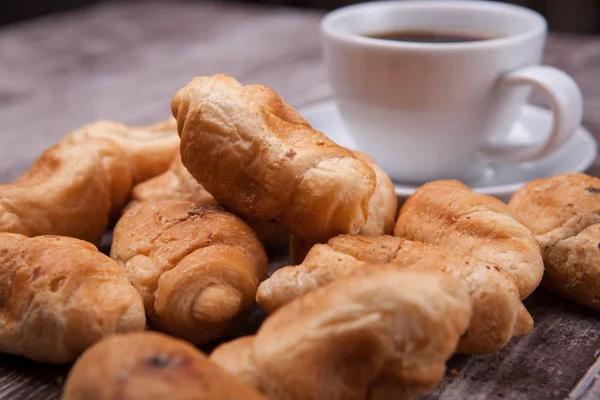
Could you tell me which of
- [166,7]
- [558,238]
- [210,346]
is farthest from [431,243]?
[166,7]

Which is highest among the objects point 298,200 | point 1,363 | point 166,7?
point 298,200

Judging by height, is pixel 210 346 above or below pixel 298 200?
below

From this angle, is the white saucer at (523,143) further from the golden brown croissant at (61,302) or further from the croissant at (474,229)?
the golden brown croissant at (61,302)

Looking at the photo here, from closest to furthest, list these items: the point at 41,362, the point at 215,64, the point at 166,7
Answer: the point at 41,362, the point at 215,64, the point at 166,7

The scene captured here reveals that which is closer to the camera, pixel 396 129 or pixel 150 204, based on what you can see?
pixel 150 204

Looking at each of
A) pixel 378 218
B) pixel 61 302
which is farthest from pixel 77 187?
pixel 378 218

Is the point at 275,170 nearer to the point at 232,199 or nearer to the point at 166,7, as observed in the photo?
the point at 232,199

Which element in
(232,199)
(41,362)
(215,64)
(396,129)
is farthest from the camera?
(215,64)
